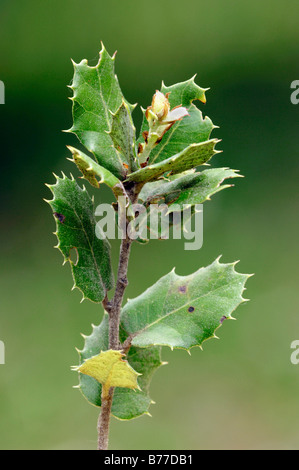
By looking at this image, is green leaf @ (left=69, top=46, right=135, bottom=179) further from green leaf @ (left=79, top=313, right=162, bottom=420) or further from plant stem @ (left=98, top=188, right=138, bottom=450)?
green leaf @ (left=79, top=313, right=162, bottom=420)

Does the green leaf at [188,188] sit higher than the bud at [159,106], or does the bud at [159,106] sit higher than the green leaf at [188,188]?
the bud at [159,106]

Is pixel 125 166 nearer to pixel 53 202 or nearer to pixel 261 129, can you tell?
pixel 53 202

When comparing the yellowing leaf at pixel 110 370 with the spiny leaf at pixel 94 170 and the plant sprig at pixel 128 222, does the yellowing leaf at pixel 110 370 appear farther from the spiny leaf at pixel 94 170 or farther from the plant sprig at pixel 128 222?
the spiny leaf at pixel 94 170

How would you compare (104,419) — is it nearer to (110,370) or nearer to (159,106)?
(110,370)

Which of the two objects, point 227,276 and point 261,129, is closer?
point 227,276

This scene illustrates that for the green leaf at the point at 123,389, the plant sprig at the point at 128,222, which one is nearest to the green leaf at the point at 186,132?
the plant sprig at the point at 128,222

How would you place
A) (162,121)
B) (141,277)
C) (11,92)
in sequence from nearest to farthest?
1. (162,121)
2. (141,277)
3. (11,92)

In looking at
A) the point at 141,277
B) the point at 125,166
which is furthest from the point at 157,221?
the point at 141,277
